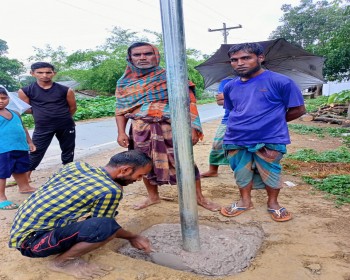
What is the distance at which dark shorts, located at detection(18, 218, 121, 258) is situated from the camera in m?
1.90

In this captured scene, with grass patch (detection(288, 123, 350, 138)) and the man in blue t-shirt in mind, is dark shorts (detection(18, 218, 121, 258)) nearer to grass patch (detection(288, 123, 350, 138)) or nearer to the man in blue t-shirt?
the man in blue t-shirt

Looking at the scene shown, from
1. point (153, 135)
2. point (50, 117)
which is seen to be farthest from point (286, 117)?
point (50, 117)

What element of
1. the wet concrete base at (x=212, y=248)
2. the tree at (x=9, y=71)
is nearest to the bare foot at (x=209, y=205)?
the wet concrete base at (x=212, y=248)

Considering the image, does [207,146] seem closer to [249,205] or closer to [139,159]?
[249,205]

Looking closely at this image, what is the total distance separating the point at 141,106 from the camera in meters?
2.85

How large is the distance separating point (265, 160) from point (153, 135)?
3.15 feet

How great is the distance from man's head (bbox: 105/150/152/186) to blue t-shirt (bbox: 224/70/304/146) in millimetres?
1018

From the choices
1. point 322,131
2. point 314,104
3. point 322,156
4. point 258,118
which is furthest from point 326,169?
point 314,104

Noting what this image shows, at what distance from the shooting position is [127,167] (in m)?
2.01

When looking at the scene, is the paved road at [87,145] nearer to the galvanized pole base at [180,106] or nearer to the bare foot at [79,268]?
the bare foot at [79,268]

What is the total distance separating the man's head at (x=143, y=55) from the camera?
9.11 ft

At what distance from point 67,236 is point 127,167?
523mm

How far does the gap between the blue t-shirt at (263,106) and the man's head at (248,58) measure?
0.24ft

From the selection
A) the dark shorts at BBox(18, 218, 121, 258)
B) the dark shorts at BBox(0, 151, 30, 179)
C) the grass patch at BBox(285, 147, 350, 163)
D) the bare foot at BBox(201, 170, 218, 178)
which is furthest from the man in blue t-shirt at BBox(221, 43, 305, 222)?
the grass patch at BBox(285, 147, 350, 163)
